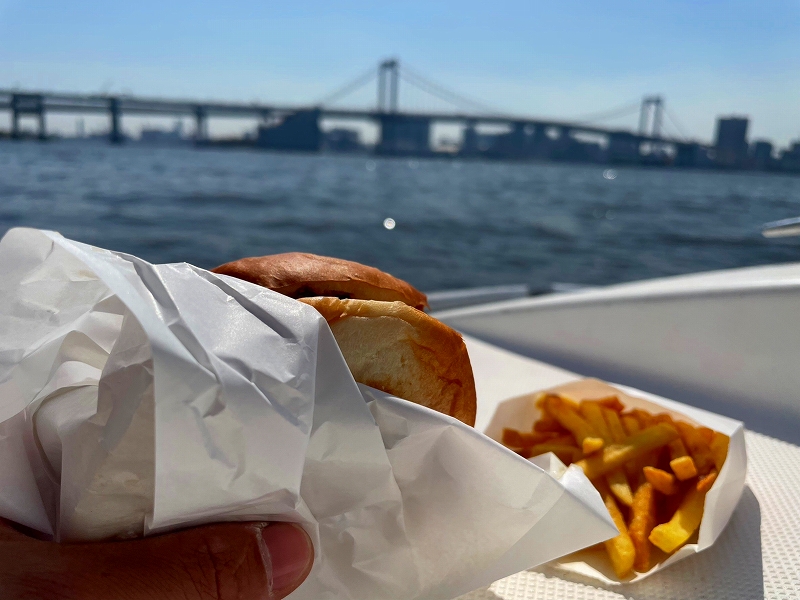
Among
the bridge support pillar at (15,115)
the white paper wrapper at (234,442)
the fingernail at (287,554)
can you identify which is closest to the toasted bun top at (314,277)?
the white paper wrapper at (234,442)

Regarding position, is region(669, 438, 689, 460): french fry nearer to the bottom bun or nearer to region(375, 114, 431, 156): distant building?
the bottom bun

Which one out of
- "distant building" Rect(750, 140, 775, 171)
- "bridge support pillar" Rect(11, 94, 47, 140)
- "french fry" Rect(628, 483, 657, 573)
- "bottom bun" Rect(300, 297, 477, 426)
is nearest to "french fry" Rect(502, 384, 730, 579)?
"french fry" Rect(628, 483, 657, 573)

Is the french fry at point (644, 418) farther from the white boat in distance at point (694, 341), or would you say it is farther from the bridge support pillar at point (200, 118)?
the bridge support pillar at point (200, 118)

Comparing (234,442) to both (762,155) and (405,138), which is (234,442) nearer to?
(762,155)

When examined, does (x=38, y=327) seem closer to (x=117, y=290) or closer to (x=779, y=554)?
(x=117, y=290)

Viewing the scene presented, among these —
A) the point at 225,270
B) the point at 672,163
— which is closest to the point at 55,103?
the point at 225,270

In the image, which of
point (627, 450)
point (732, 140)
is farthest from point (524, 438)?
point (732, 140)
